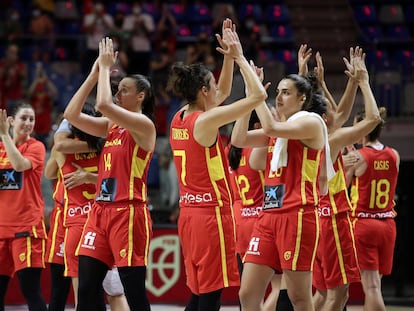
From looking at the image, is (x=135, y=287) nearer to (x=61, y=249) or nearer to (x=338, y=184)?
(x=61, y=249)

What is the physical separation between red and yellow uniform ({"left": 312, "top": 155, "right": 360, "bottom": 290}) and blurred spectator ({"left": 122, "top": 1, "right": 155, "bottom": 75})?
7.46 meters

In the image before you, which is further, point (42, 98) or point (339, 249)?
point (42, 98)

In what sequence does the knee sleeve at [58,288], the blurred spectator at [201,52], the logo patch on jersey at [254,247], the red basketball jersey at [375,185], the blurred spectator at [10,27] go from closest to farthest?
the logo patch on jersey at [254,247] < the knee sleeve at [58,288] < the red basketball jersey at [375,185] < the blurred spectator at [201,52] < the blurred spectator at [10,27]

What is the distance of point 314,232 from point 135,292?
1323 millimetres

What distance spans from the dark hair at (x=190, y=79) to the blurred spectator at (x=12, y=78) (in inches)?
312

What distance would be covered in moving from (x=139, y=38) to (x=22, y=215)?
25.0ft

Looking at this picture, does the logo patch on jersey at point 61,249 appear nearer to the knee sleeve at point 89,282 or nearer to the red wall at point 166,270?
the knee sleeve at point 89,282

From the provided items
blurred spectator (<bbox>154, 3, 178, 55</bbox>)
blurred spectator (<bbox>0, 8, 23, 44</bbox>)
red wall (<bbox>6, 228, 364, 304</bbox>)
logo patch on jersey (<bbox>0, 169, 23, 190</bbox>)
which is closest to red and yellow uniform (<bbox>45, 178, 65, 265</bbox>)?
logo patch on jersey (<bbox>0, 169, 23, 190</bbox>)

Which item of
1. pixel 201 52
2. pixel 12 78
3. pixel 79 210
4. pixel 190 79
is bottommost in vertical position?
pixel 79 210

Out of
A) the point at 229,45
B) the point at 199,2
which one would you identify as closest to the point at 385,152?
the point at 229,45

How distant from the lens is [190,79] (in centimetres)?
659

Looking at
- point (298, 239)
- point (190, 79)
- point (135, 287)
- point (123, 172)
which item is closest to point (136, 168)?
point (123, 172)

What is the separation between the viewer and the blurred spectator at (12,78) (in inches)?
558

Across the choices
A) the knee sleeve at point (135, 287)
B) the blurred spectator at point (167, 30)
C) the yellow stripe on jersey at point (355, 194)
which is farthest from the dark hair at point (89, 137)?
the blurred spectator at point (167, 30)
